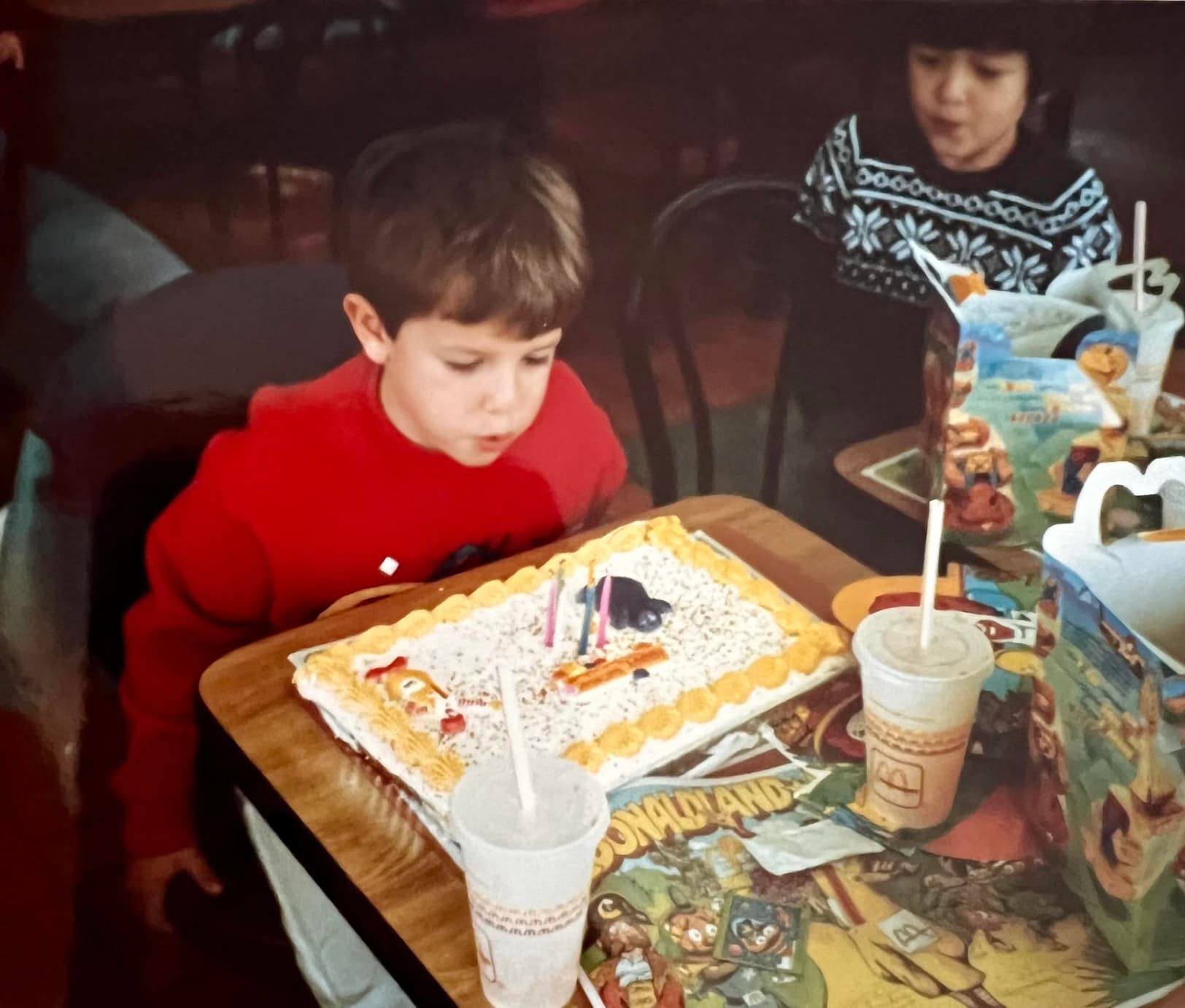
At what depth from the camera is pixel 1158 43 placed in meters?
0.92

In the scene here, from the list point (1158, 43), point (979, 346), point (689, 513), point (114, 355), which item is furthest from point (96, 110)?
point (1158, 43)

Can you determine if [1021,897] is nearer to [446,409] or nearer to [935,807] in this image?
[935,807]

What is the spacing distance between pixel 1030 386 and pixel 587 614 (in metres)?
0.43

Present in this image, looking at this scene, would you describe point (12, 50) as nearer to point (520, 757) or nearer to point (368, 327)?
point (368, 327)

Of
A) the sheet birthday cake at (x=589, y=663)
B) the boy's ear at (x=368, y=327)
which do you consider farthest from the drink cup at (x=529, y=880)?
the boy's ear at (x=368, y=327)

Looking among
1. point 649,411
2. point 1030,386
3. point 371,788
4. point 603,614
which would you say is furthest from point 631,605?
point 1030,386

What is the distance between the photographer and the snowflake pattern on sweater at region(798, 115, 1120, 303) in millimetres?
958

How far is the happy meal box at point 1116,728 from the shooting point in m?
0.64

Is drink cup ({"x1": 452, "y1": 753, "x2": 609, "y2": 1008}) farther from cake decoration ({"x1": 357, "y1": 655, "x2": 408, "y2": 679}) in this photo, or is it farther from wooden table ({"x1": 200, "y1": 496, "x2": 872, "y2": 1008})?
cake decoration ({"x1": 357, "y1": 655, "x2": 408, "y2": 679})

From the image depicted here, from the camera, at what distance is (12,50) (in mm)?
713

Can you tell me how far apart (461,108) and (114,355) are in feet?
0.96

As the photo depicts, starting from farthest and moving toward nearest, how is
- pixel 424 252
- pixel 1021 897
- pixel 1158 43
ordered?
pixel 1158 43, pixel 424 252, pixel 1021 897

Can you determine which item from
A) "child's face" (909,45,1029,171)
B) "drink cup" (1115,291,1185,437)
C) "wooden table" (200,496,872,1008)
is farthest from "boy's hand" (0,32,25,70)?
"drink cup" (1115,291,1185,437)

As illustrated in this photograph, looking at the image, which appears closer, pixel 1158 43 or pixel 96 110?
pixel 96 110
